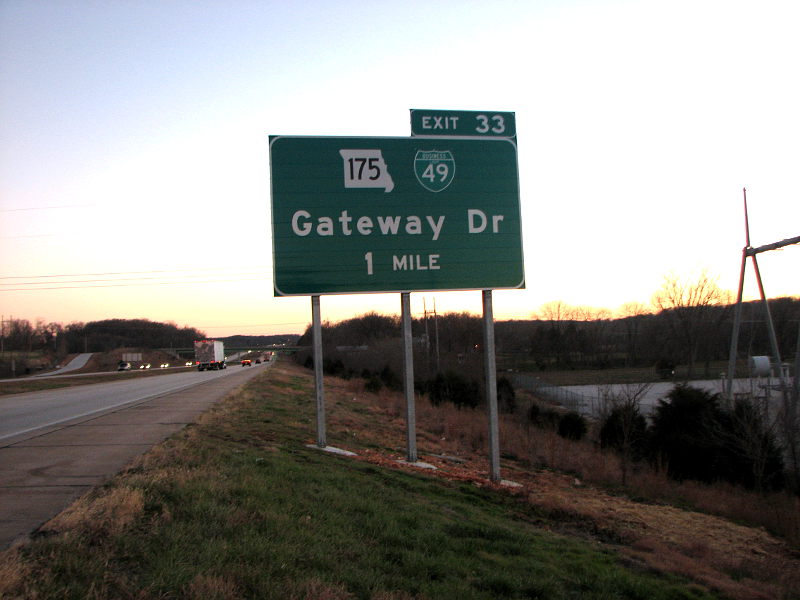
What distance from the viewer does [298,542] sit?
5.42m

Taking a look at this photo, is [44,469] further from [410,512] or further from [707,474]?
[707,474]

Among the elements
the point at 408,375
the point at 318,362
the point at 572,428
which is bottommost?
the point at 572,428

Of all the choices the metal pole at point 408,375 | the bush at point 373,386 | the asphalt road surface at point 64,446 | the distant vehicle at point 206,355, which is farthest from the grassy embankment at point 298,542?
the distant vehicle at point 206,355

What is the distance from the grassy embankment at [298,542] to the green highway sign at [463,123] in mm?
6512

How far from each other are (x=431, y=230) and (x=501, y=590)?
7.78m

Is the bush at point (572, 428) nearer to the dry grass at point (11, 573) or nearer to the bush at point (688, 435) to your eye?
the bush at point (688, 435)

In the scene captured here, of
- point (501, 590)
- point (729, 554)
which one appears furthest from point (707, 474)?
point (501, 590)

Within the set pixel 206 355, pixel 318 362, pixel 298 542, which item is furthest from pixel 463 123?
pixel 206 355

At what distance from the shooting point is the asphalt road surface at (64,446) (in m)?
6.25

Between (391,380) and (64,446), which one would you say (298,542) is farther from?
(391,380)

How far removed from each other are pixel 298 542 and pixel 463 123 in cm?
931

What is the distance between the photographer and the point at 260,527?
564 cm

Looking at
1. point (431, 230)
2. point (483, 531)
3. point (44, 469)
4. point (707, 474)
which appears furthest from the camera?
point (707, 474)

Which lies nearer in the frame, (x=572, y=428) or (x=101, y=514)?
(x=101, y=514)
